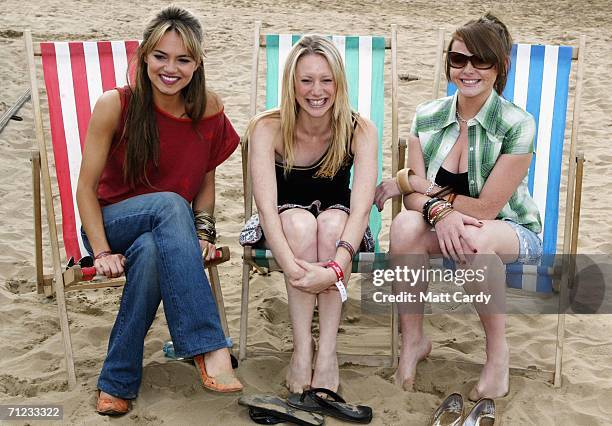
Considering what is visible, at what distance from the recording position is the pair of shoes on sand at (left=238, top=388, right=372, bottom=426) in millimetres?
2883

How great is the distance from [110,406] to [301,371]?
70cm

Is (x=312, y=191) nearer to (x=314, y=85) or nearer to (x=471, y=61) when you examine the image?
(x=314, y=85)

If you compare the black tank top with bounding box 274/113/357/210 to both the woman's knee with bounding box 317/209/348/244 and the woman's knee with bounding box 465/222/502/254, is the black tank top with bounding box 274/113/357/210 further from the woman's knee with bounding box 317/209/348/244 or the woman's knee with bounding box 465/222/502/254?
the woman's knee with bounding box 465/222/502/254

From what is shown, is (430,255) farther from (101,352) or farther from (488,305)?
(101,352)

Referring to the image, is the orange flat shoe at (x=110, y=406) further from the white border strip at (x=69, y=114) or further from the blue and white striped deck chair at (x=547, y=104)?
the blue and white striped deck chair at (x=547, y=104)

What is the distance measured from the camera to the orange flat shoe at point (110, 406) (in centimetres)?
292

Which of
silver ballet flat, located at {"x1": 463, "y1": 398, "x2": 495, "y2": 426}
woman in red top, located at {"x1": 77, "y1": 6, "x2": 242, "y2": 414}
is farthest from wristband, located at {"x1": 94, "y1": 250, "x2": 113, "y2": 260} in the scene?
silver ballet flat, located at {"x1": 463, "y1": 398, "x2": 495, "y2": 426}

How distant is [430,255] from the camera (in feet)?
10.4

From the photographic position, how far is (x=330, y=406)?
2963 millimetres

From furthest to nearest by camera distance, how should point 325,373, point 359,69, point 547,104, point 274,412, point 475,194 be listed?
point 359,69 < point 547,104 < point 475,194 < point 325,373 < point 274,412

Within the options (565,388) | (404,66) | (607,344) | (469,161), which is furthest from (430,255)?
(404,66)

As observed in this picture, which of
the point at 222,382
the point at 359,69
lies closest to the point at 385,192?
the point at 359,69

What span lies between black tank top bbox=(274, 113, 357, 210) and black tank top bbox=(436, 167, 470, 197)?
363 mm

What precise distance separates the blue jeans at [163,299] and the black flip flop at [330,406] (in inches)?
13.6
